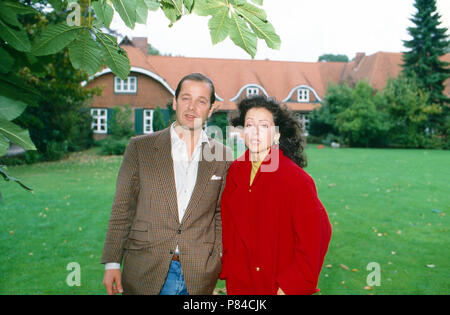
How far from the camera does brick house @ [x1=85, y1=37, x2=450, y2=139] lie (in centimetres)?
2794

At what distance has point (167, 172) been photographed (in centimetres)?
261

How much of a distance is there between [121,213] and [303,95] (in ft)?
108

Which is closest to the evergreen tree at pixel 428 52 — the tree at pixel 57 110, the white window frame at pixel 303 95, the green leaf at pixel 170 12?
the white window frame at pixel 303 95

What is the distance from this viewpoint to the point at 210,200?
264 cm

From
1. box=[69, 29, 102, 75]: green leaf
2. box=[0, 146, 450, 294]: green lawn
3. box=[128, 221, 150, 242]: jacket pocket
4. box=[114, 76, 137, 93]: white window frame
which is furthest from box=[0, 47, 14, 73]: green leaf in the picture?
box=[114, 76, 137, 93]: white window frame

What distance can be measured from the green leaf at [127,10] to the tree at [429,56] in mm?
32926

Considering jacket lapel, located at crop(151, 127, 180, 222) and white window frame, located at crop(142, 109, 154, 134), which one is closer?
jacket lapel, located at crop(151, 127, 180, 222)

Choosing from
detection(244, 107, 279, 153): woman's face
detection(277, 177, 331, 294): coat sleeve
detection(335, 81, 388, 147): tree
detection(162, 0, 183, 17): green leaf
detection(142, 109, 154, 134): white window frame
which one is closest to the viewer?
detection(162, 0, 183, 17): green leaf

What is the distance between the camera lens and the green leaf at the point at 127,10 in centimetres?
134

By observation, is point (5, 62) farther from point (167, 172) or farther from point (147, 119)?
point (147, 119)

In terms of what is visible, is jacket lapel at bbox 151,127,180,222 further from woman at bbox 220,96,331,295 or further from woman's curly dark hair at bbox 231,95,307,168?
woman's curly dark hair at bbox 231,95,307,168

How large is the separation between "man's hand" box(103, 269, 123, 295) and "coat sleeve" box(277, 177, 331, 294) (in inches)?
41.4

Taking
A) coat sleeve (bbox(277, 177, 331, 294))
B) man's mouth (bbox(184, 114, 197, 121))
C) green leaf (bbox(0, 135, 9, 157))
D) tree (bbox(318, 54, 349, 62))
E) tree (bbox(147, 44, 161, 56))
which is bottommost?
coat sleeve (bbox(277, 177, 331, 294))

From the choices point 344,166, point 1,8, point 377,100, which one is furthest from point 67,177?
point 377,100
